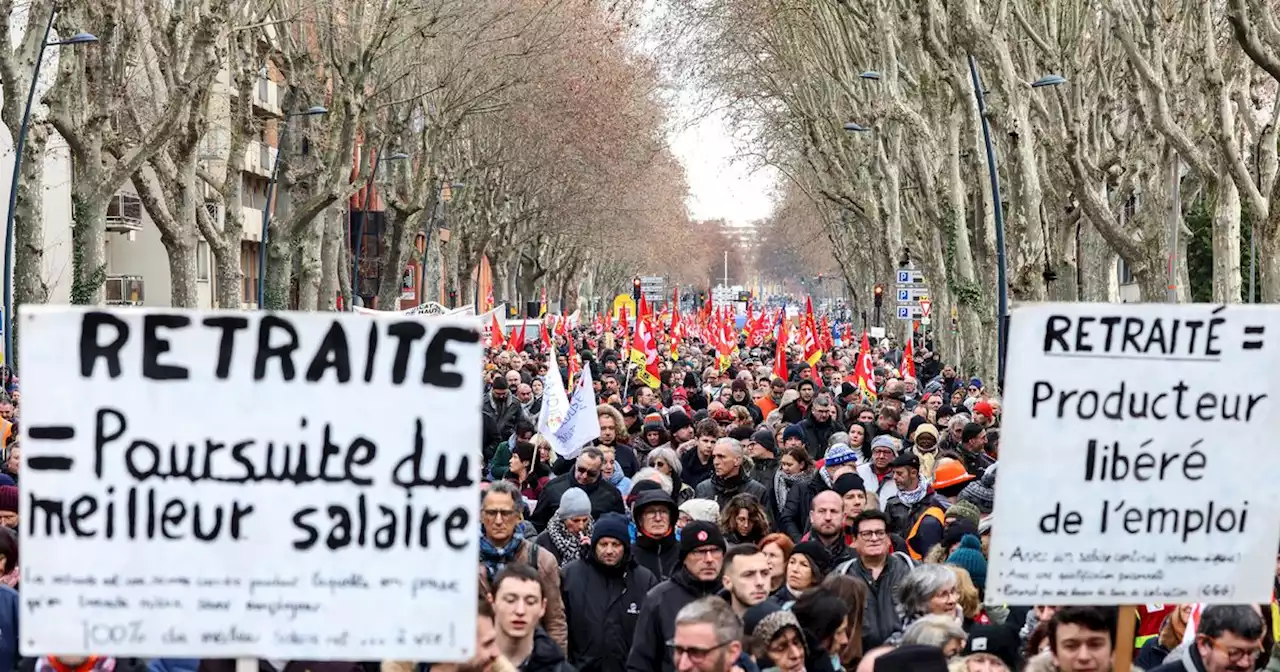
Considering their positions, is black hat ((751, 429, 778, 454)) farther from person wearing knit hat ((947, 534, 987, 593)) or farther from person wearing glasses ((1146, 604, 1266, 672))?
person wearing glasses ((1146, 604, 1266, 672))

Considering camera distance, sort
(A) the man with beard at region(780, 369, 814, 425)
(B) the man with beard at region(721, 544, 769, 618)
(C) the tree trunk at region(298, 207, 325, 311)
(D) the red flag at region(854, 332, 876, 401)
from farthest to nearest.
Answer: (C) the tree trunk at region(298, 207, 325, 311)
(D) the red flag at region(854, 332, 876, 401)
(A) the man with beard at region(780, 369, 814, 425)
(B) the man with beard at region(721, 544, 769, 618)

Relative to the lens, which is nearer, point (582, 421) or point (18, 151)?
point (582, 421)

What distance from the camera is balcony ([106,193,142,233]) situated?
51.5m

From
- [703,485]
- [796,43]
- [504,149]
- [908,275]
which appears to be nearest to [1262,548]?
[703,485]

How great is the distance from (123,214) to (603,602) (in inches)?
1794

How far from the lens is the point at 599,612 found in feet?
28.1

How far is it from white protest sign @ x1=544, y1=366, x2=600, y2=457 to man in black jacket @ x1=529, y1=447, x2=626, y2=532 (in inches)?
67.3

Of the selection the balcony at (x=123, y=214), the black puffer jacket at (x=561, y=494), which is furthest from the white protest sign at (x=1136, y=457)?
the balcony at (x=123, y=214)

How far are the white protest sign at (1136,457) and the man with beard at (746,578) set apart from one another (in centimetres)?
188

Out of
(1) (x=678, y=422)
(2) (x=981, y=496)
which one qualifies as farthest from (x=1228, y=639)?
(1) (x=678, y=422)

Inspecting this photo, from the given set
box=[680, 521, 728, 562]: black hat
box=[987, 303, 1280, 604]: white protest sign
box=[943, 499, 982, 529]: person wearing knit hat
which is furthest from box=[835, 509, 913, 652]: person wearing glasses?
box=[987, 303, 1280, 604]: white protest sign

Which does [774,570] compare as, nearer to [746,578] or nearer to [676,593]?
[676,593]

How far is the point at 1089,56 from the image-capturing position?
31.6 metres

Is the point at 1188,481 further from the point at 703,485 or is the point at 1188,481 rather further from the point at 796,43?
the point at 796,43
